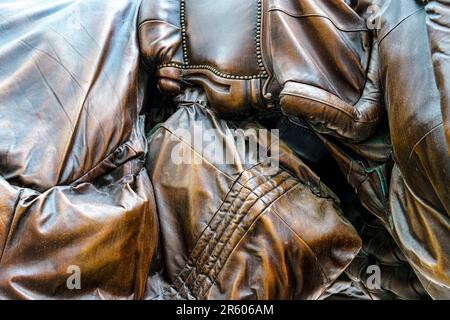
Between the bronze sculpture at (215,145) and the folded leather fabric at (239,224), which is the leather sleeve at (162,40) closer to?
the bronze sculpture at (215,145)

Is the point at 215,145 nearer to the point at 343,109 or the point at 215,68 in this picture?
the point at 215,68

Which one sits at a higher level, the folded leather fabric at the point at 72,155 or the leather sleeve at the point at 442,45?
the leather sleeve at the point at 442,45

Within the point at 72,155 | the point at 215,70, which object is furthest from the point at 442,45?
the point at 72,155

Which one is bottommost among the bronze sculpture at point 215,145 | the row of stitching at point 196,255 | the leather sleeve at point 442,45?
the row of stitching at point 196,255

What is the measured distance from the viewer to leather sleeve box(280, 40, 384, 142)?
126cm

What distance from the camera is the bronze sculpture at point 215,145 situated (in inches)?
46.3

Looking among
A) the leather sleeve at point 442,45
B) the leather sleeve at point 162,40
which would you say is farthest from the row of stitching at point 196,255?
the leather sleeve at point 442,45

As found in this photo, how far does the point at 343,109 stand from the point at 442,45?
0.82 ft


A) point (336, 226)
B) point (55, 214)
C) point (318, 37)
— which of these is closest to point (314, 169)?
point (336, 226)

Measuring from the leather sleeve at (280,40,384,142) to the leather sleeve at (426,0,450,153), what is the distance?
7.7 inches

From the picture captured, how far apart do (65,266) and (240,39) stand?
634 mm

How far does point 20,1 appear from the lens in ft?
4.75

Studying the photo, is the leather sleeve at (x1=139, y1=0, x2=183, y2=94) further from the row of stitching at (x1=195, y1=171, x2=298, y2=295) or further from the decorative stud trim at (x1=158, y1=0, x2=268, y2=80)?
the row of stitching at (x1=195, y1=171, x2=298, y2=295)

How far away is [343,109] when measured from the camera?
1266 millimetres
